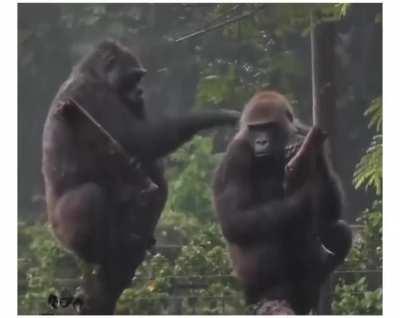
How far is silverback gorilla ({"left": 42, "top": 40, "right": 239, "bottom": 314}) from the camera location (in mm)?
8375

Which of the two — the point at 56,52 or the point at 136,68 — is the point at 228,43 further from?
the point at 56,52

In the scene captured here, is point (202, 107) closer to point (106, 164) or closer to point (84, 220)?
point (106, 164)

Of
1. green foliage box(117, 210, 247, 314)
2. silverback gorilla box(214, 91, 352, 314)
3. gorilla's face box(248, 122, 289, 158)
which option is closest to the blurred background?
green foliage box(117, 210, 247, 314)

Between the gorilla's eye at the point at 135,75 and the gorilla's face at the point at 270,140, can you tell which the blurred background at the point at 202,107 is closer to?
the gorilla's eye at the point at 135,75

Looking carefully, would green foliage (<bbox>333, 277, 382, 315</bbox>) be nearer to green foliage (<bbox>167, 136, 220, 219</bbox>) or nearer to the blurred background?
the blurred background

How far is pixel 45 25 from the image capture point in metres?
8.53

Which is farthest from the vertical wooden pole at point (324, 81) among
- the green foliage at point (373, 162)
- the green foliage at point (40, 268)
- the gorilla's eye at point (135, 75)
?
the green foliage at point (40, 268)

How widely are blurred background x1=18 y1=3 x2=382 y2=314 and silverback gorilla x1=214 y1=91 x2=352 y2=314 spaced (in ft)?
0.35

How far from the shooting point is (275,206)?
8.41 meters

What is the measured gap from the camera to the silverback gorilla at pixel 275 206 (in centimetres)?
838

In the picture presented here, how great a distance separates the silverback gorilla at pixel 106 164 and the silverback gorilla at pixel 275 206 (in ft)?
0.95

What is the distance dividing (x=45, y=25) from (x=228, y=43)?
128 centimetres

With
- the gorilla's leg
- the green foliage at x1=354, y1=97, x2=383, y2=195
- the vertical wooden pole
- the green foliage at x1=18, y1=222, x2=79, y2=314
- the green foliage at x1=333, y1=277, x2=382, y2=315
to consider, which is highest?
the vertical wooden pole

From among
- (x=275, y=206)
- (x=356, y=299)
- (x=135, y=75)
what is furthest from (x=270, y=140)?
(x=356, y=299)
